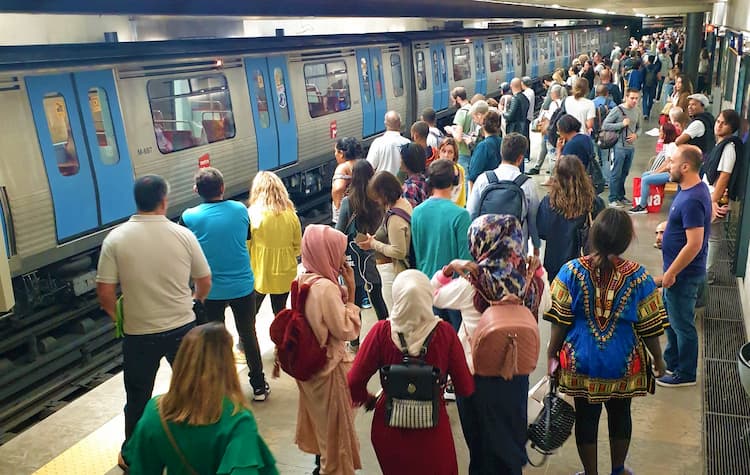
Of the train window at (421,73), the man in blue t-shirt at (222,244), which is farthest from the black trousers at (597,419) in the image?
the train window at (421,73)

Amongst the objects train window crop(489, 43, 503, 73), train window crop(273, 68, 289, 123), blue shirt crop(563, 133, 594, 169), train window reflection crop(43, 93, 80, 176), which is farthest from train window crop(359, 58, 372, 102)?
train window crop(489, 43, 503, 73)

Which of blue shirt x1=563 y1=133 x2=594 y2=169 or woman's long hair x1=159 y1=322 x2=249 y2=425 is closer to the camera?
woman's long hair x1=159 y1=322 x2=249 y2=425

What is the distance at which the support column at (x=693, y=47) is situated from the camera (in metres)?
24.0

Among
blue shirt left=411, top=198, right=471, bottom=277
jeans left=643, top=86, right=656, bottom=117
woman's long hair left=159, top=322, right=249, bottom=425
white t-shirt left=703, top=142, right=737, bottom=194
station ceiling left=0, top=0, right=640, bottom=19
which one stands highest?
station ceiling left=0, top=0, right=640, bottom=19

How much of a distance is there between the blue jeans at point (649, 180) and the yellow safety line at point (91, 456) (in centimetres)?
681

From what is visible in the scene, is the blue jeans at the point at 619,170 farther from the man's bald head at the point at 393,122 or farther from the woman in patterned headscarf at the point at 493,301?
the woman in patterned headscarf at the point at 493,301

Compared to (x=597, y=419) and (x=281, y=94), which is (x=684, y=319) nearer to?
(x=597, y=419)

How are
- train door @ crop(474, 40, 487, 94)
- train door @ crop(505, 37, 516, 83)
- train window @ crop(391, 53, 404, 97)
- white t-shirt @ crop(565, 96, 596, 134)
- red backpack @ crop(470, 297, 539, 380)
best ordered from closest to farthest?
red backpack @ crop(470, 297, 539, 380) → white t-shirt @ crop(565, 96, 596, 134) → train window @ crop(391, 53, 404, 97) → train door @ crop(474, 40, 487, 94) → train door @ crop(505, 37, 516, 83)

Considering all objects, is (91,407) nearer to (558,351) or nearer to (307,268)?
(307,268)

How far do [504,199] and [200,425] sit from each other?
9.78ft

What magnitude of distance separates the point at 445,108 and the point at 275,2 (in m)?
9.86

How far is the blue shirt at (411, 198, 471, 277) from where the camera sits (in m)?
4.23

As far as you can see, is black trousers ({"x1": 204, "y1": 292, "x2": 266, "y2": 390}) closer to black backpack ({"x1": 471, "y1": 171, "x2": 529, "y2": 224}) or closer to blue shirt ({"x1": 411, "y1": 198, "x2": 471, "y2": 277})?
blue shirt ({"x1": 411, "y1": 198, "x2": 471, "y2": 277})

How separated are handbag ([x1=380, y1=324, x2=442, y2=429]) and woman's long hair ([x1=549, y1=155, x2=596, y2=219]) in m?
2.27
